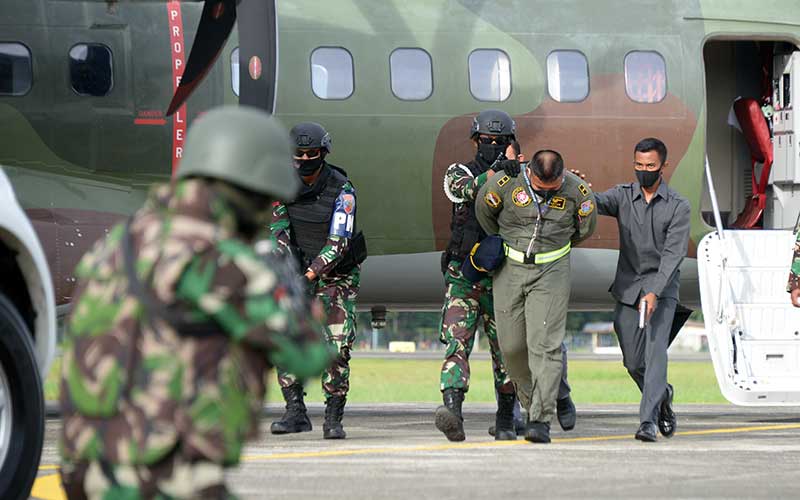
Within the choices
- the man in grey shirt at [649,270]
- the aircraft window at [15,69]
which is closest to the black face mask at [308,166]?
the man in grey shirt at [649,270]

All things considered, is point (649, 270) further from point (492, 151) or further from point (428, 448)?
point (428, 448)

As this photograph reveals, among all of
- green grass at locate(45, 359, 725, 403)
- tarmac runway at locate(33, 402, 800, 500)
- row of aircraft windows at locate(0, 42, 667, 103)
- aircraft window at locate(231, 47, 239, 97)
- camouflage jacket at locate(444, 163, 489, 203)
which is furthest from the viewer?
green grass at locate(45, 359, 725, 403)

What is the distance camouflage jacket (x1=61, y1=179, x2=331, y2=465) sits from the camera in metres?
→ 3.31

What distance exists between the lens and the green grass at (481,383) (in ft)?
95.2

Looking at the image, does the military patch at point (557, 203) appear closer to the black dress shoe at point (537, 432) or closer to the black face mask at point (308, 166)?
the black dress shoe at point (537, 432)

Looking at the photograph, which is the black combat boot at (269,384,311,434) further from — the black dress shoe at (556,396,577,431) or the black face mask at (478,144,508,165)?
the black face mask at (478,144,508,165)

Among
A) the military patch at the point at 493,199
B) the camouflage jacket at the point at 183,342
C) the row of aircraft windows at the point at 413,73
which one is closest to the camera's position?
the camouflage jacket at the point at 183,342

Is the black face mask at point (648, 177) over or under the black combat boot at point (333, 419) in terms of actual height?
over

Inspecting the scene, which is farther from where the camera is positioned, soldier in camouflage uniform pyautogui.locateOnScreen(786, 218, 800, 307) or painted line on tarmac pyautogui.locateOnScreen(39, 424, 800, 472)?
soldier in camouflage uniform pyautogui.locateOnScreen(786, 218, 800, 307)

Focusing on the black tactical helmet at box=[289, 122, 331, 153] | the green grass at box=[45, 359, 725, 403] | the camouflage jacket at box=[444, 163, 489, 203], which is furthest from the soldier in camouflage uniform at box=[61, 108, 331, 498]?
the green grass at box=[45, 359, 725, 403]

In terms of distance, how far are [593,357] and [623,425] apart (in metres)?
39.9

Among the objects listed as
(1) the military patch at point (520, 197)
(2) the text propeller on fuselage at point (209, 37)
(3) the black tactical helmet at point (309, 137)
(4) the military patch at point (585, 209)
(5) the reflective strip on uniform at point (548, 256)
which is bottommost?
A: (5) the reflective strip on uniform at point (548, 256)

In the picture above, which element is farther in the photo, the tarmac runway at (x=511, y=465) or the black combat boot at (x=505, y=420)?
the black combat boot at (x=505, y=420)

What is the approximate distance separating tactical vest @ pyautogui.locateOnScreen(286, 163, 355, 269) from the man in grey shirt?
6.57 ft
